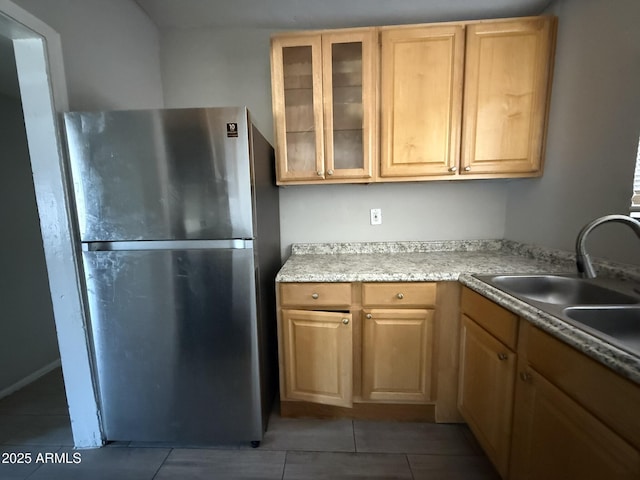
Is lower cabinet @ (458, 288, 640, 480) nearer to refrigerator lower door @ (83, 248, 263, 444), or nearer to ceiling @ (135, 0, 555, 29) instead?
refrigerator lower door @ (83, 248, 263, 444)

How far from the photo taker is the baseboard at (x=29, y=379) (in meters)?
1.74

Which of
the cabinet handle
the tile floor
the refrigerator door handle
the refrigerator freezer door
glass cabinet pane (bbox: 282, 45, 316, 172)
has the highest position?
glass cabinet pane (bbox: 282, 45, 316, 172)

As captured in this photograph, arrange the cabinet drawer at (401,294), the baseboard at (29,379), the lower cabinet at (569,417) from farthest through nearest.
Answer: the baseboard at (29,379) → the cabinet drawer at (401,294) → the lower cabinet at (569,417)

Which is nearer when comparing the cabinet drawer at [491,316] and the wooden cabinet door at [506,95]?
the cabinet drawer at [491,316]

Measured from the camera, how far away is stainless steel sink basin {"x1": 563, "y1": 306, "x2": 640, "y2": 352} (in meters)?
0.89

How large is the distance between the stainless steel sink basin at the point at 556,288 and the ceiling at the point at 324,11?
63.8 inches

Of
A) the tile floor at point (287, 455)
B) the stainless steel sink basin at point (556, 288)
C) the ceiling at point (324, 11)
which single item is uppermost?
the ceiling at point (324, 11)

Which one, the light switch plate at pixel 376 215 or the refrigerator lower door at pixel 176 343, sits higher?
the light switch plate at pixel 376 215

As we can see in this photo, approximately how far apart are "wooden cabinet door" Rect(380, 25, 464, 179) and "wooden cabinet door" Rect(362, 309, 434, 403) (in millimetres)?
847

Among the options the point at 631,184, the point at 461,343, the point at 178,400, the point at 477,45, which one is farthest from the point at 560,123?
the point at 178,400

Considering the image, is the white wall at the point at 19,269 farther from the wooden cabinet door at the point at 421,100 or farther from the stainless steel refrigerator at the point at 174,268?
the wooden cabinet door at the point at 421,100

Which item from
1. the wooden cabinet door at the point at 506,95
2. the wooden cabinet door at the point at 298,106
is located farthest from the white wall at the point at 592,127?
the wooden cabinet door at the point at 298,106

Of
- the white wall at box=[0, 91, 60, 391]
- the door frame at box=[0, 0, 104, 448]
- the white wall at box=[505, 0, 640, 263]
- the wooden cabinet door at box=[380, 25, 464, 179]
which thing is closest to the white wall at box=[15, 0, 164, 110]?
the door frame at box=[0, 0, 104, 448]

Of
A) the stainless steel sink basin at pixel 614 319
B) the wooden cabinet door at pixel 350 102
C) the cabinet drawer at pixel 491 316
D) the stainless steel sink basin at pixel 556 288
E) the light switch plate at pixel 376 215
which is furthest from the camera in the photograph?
the light switch plate at pixel 376 215
